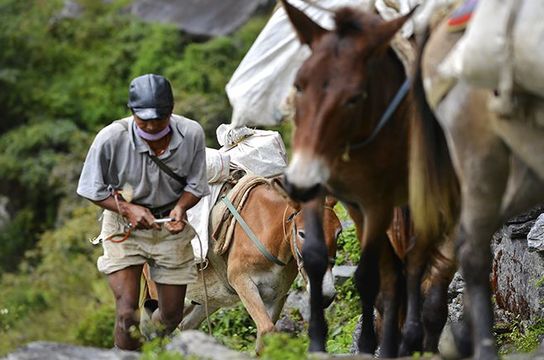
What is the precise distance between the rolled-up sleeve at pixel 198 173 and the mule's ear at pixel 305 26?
2079 millimetres

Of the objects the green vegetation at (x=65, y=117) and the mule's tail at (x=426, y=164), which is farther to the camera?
the green vegetation at (x=65, y=117)

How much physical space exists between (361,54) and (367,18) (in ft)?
1.05

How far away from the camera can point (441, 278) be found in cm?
863

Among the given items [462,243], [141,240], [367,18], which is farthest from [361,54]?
[141,240]

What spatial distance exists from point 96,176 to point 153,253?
78cm

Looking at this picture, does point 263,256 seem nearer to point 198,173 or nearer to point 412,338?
point 198,173

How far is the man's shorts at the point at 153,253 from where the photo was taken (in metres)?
9.47

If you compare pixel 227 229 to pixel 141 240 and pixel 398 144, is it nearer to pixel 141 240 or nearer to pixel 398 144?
pixel 141 240

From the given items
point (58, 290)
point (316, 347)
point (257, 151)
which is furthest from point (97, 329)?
point (316, 347)

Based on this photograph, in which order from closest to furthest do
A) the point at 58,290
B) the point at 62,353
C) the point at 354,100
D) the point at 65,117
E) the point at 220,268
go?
the point at 62,353
the point at 354,100
the point at 220,268
the point at 58,290
the point at 65,117

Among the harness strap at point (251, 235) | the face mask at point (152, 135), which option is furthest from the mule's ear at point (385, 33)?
the harness strap at point (251, 235)

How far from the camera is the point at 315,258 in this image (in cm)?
805

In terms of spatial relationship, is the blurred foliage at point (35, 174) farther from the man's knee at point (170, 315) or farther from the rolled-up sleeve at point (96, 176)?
the rolled-up sleeve at point (96, 176)

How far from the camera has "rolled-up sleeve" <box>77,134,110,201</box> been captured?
30.0 ft
